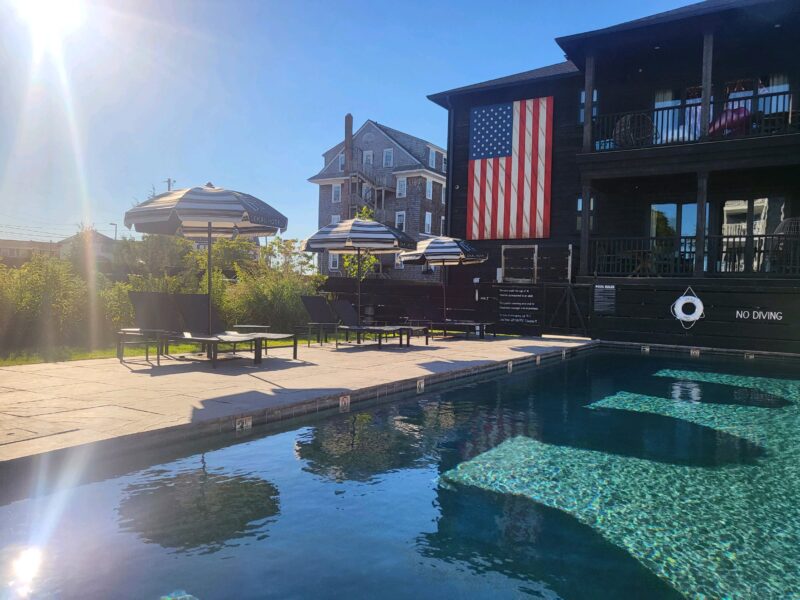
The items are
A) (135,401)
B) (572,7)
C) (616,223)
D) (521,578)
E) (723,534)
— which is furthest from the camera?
(616,223)

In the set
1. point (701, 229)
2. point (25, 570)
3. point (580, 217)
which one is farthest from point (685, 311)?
point (25, 570)

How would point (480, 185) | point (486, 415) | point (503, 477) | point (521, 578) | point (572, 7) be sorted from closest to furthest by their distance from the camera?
1. point (521, 578)
2. point (503, 477)
3. point (486, 415)
4. point (572, 7)
5. point (480, 185)

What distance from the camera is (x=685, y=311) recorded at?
1416cm

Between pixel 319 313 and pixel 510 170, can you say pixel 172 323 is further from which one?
pixel 510 170

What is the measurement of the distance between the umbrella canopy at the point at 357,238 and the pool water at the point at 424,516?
551cm

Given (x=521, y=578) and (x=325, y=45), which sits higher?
(x=325, y=45)

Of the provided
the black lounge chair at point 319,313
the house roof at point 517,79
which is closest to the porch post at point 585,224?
the house roof at point 517,79

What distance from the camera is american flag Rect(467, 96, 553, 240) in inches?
754

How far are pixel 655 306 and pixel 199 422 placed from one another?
1291cm

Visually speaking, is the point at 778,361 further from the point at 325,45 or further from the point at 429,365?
the point at 325,45

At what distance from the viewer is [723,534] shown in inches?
133

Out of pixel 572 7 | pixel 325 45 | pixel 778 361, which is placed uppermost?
pixel 572 7

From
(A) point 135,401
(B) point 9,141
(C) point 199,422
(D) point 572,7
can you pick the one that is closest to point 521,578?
(C) point 199,422

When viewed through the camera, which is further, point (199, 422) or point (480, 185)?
point (480, 185)
